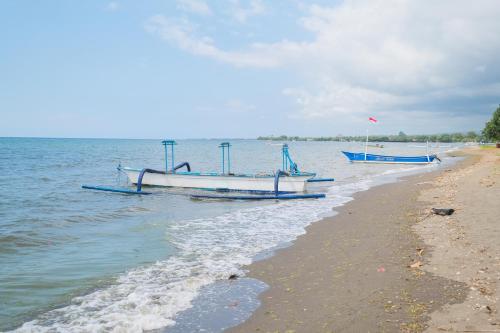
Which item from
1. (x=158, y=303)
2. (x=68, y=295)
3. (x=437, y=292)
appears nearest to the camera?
(x=437, y=292)

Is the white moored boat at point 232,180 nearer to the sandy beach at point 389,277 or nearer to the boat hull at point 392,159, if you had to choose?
the sandy beach at point 389,277

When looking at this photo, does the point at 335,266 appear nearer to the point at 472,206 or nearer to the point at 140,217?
the point at 472,206

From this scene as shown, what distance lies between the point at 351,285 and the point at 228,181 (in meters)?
17.7

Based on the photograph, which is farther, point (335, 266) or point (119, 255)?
point (119, 255)

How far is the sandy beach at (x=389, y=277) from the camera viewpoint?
211 inches

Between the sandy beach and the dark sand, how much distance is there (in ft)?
0.05

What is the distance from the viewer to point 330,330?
5273 mm

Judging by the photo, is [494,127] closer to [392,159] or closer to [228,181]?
[392,159]

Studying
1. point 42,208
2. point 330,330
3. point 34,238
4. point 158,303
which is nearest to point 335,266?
point 330,330

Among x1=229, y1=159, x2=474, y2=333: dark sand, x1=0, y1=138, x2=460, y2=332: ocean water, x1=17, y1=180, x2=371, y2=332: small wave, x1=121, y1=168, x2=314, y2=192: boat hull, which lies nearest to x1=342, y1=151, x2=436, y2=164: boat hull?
x1=121, y1=168, x2=314, y2=192: boat hull

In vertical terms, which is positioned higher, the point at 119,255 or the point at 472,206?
the point at 472,206

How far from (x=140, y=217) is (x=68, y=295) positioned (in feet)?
29.0

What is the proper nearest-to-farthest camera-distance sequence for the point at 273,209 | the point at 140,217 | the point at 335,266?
the point at 335,266
the point at 140,217
the point at 273,209

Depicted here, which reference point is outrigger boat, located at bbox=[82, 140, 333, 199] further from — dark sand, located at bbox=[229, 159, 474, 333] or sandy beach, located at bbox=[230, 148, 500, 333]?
dark sand, located at bbox=[229, 159, 474, 333]
